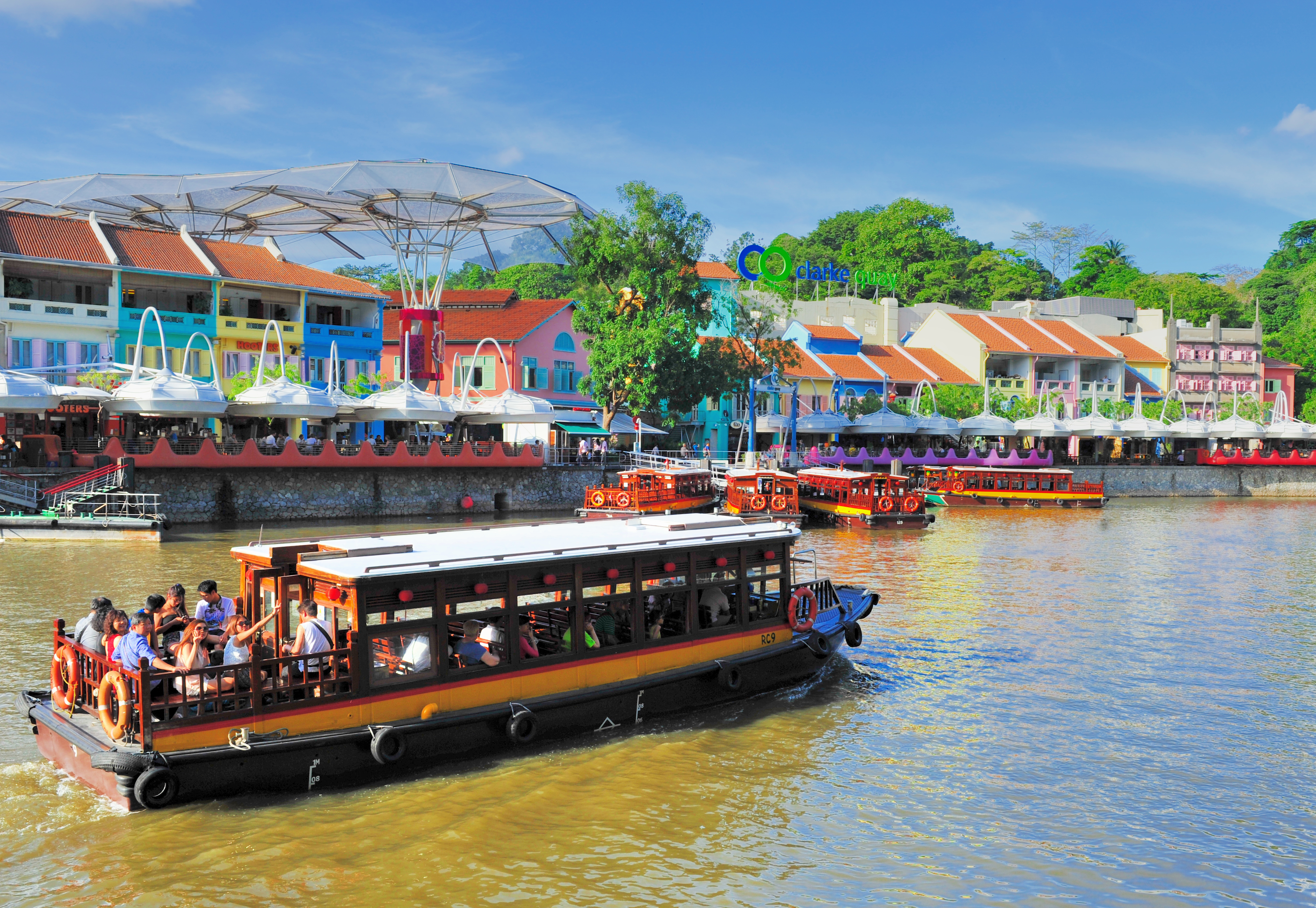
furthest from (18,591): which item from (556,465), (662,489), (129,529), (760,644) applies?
(556,465)

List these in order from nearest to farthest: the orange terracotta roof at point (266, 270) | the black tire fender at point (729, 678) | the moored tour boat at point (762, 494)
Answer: the black tire fender at point (729, 678), the moored tour boat at point (762, 494), the orange terracotta roof at point (266, 270)

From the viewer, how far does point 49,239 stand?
4006 centimetres

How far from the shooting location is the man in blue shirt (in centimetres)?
943

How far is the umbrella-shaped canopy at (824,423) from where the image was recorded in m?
54.3

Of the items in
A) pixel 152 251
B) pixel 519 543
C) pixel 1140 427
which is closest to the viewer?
pixel 519 543

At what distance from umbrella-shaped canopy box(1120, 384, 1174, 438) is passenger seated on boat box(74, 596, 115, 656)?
60498mm

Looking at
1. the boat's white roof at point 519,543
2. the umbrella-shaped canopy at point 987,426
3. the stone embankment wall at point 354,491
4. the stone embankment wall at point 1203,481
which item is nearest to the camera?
the boat's white roof at point 519,543

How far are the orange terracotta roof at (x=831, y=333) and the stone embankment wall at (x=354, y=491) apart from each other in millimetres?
25126

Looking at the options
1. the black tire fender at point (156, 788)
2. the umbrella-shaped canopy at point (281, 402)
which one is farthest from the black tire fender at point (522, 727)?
the umbrella-shaped canopy at point (281, 402)

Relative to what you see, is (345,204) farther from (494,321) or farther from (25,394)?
(25,394)

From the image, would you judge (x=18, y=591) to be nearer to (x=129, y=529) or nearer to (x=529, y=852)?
(x=129, y=529)

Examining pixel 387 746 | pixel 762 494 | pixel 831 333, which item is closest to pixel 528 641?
pixel 387 746

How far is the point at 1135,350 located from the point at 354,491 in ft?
196

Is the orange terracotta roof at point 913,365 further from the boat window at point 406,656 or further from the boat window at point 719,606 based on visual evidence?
the boat window at point 406,656
